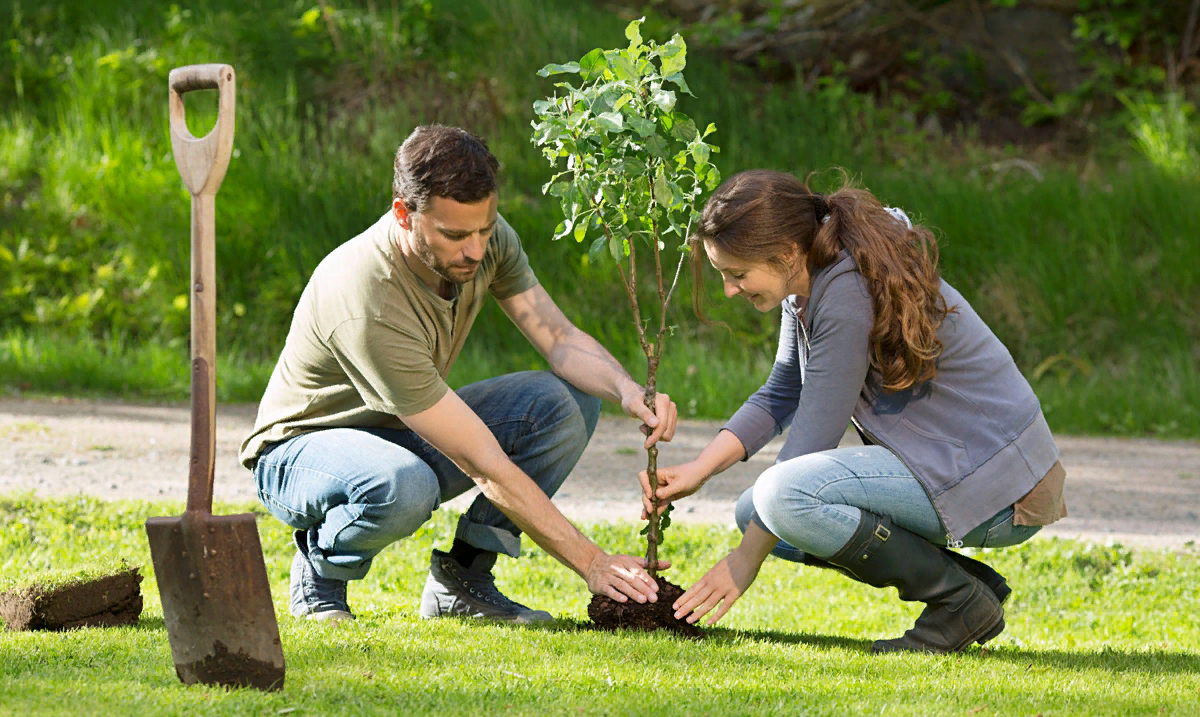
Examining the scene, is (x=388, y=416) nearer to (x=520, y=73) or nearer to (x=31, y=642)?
(x=31, y=642)

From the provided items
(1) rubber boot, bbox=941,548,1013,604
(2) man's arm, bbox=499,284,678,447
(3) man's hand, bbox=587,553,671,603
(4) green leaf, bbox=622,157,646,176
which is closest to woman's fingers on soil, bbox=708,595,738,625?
(3) man's hand, bbox=587,553,671,603

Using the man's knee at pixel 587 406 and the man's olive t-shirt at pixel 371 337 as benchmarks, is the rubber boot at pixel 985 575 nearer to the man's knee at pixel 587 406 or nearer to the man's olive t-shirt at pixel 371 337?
the man's knee at pixel 587 406

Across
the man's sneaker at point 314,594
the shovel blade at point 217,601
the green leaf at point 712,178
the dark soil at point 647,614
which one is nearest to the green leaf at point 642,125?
the green leaf at point 712,178

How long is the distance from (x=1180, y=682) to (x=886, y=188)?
24.9ft

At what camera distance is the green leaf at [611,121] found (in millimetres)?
3143

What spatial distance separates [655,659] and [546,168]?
8228mm

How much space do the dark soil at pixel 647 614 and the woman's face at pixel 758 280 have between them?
2.85ft

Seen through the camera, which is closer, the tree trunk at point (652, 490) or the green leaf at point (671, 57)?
the green leaf at point (671, 57)

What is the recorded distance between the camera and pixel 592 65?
129 inches

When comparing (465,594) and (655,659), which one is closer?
(655,659)

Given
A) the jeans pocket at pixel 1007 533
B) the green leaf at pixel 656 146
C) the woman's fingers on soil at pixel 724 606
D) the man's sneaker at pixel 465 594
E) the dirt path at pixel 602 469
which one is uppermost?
the green leaf at pixel 656 146

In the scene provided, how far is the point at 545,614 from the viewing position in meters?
3.72

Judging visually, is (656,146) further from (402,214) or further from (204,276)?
(204,276)

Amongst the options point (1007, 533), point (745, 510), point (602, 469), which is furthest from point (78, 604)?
point (602, 469)
